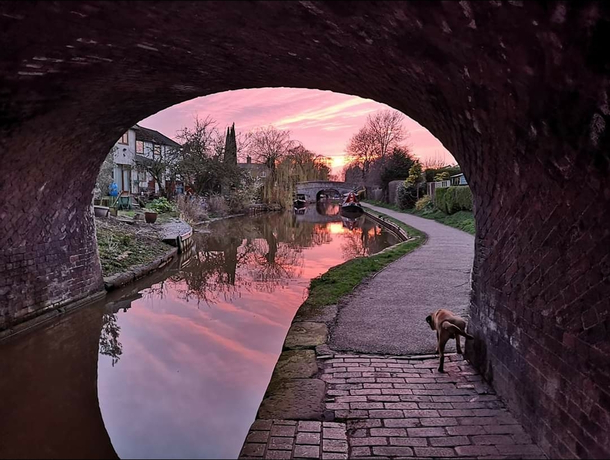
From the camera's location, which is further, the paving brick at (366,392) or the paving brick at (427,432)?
the paving brick at (366,392)

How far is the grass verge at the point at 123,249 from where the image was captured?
9.22 m

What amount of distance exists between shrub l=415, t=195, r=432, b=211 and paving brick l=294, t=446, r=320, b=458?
23.7m

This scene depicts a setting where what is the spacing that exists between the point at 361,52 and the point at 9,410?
4.31 metres

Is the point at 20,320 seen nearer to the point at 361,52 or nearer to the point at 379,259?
the point at 361,52

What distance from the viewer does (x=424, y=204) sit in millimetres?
25938

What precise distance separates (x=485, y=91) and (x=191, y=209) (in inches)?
807

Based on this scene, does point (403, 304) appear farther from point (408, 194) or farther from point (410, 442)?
point (408, 194)

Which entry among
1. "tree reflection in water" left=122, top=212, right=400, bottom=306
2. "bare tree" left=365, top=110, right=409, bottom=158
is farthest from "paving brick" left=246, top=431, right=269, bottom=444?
"bare tree" left=365, top=110, right=409, bottom=158

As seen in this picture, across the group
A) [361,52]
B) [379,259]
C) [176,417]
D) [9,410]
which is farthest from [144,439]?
[379,259]

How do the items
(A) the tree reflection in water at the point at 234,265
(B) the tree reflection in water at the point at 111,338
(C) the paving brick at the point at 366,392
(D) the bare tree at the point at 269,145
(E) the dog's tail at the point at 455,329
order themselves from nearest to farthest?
(C) the paving brick at the point at 366,392, (E) the dog's tail at the point at 455,329, (B) the tree reflection in water at the point at 111,338, (A) the tree reflection in water at the point at 234,265, (D) the bare tree at the point at 269,145

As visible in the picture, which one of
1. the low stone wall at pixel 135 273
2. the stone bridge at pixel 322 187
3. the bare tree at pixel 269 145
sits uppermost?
the bare tree at pixel 269 145

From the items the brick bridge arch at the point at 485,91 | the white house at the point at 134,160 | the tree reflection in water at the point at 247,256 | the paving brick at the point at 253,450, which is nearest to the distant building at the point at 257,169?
the white house at the point at 134,160

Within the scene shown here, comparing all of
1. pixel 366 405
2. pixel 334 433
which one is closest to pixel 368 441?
pixel 334 433

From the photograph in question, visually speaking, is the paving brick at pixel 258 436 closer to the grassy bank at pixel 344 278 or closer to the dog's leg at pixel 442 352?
the dog's leg at pixel 442 352
